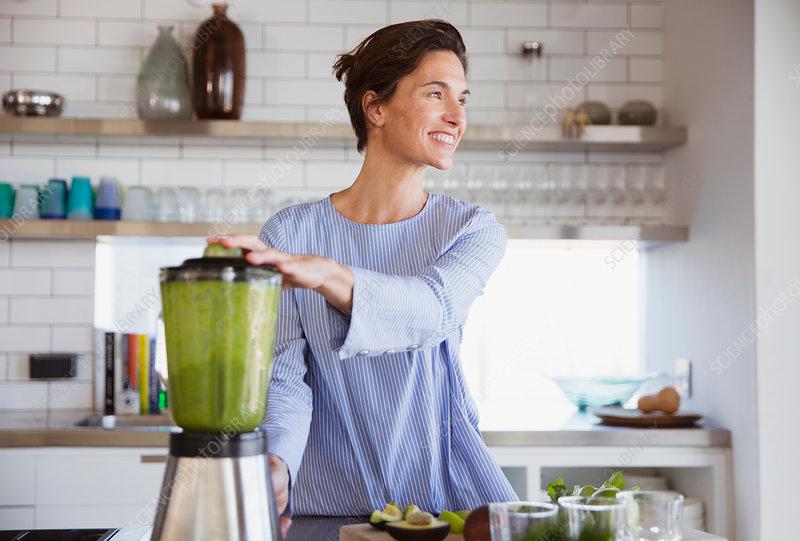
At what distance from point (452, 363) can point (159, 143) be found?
2.50m

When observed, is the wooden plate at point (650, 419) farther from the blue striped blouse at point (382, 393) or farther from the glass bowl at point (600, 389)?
the blue striped blouse at point (382, 393)

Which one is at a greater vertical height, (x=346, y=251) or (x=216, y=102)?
(x=216, y=102)

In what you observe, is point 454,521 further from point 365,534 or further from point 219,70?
point 219,70

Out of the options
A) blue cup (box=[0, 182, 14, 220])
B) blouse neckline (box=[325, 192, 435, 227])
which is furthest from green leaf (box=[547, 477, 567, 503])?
blue cup (box=[0, 182, 14, 220])

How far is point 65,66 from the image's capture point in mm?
3924

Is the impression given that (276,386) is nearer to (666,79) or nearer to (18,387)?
(18,387)

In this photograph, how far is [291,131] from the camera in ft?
11.9

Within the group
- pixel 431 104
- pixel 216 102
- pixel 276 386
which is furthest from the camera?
pixel 216 102

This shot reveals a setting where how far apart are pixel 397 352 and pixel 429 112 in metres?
0.44

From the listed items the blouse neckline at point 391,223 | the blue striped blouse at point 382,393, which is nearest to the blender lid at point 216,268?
the blue striped blouse at point 382,393

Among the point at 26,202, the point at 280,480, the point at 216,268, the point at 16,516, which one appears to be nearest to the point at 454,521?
the point at 280,480

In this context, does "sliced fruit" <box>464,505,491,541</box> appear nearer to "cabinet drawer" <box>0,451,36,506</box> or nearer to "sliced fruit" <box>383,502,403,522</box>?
"sliced fruit" <box>383,502,403,522</box>

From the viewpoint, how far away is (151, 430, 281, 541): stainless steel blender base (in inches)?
41.0

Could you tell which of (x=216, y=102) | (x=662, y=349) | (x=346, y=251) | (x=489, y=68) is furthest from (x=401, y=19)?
(x=346, y=251)
